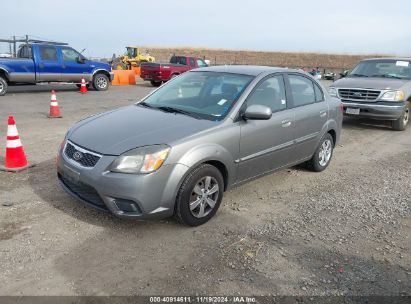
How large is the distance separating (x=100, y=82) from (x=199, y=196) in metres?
14.5

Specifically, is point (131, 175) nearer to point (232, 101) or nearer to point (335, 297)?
point (232, 101)

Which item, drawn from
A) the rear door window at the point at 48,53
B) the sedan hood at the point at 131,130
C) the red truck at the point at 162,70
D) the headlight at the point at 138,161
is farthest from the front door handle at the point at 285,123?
the red truck at the point at 162,70

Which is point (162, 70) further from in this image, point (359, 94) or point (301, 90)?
point (301, 90)

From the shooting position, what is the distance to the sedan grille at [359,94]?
Answer: 29.7 ft

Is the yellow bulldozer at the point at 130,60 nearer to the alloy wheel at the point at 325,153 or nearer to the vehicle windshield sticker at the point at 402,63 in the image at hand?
the vehicle windshield sticker at the point at 402,63

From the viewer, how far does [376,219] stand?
4367 millimetres

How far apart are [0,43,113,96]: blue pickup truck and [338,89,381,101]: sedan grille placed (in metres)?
11.1

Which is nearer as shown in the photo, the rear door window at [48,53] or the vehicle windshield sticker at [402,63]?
the vehicle windshield sticker at [402,63]

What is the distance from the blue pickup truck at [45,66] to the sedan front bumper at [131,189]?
12.3 m

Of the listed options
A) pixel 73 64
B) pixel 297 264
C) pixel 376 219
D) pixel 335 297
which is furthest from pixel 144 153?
pixel 73 64

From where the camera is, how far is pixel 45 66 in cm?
1466

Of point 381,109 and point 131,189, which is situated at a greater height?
point 381,109

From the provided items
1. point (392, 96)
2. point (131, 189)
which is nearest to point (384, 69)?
point (392, 96)

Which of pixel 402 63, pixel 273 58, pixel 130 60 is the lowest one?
pixel 402 63
